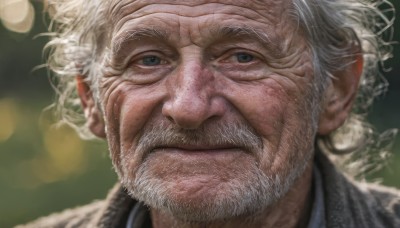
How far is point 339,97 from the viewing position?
4.18m

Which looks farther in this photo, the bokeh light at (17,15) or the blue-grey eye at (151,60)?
the bokeh light at (17,15)

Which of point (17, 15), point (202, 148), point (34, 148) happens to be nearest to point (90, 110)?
point (202, 148)

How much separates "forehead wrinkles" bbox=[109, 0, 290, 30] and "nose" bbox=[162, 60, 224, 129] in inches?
7.4

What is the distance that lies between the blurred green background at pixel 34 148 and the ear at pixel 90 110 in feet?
7.48

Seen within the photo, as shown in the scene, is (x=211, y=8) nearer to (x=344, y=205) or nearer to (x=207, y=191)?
(x=207, y=191)

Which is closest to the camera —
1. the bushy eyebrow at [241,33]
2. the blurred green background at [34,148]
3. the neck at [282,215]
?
the bushy eyebrow at [241,33]

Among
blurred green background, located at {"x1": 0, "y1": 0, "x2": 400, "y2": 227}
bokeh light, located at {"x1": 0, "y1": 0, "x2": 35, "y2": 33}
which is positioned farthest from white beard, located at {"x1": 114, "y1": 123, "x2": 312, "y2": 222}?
bokeh light, located at {"x1": 0, "y1": 0, "x2": 35, "y2": 33}

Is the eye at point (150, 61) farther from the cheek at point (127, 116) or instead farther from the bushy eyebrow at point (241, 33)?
the bushy eyebrow at point (241, 33)

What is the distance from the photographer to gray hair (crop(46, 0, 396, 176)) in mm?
4066

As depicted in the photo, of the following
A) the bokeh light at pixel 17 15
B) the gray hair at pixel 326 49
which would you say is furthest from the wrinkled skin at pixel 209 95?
the bokeh light at pixel 17 15

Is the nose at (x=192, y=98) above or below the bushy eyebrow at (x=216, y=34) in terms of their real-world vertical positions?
below

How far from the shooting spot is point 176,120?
12.1 feet

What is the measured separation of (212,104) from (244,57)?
0.25 metres

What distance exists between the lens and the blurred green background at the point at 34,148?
6.88 meters
